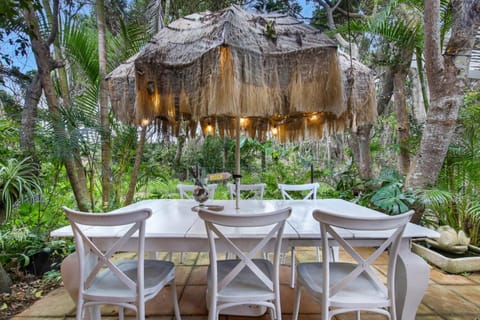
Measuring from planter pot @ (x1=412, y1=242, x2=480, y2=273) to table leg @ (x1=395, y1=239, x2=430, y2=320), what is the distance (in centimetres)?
153

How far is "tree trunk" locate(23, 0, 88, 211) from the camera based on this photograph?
8.45 feet

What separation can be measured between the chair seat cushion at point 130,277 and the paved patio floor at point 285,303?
48 cm

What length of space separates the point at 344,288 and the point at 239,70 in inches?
53.5

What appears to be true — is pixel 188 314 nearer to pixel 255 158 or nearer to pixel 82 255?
pixel 82 255

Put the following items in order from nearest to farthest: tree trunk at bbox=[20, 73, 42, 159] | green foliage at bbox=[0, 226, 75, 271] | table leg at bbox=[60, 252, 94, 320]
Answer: table leg at bbox=[60, 252, 94, 320], green foliage at bbox=[0, 226, 75, 271], tree trunk at bbox=[20, 73, 42, 159]

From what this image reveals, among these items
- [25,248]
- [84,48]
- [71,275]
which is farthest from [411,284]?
[84,48]

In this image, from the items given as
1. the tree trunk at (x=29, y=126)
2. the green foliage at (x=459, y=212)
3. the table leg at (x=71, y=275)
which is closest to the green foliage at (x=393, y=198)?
the green foliage at (x=459, y=212)

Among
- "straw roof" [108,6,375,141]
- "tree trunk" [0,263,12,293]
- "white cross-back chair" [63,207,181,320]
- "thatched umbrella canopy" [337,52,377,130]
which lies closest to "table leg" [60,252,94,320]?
"white cross-back chair" [63,207,181,320]

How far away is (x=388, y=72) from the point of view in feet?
14.1

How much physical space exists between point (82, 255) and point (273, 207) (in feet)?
4.76

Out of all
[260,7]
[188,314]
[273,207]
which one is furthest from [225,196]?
[260,7]

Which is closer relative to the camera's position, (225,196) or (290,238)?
(290,238)

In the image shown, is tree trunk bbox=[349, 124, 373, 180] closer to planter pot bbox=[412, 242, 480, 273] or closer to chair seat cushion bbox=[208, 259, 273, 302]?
planter pot bbox=[412, 242, 480, 273]

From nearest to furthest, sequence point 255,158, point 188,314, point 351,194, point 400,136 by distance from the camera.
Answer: point 188,314, point 400,136, point 351,194, point 255,158
